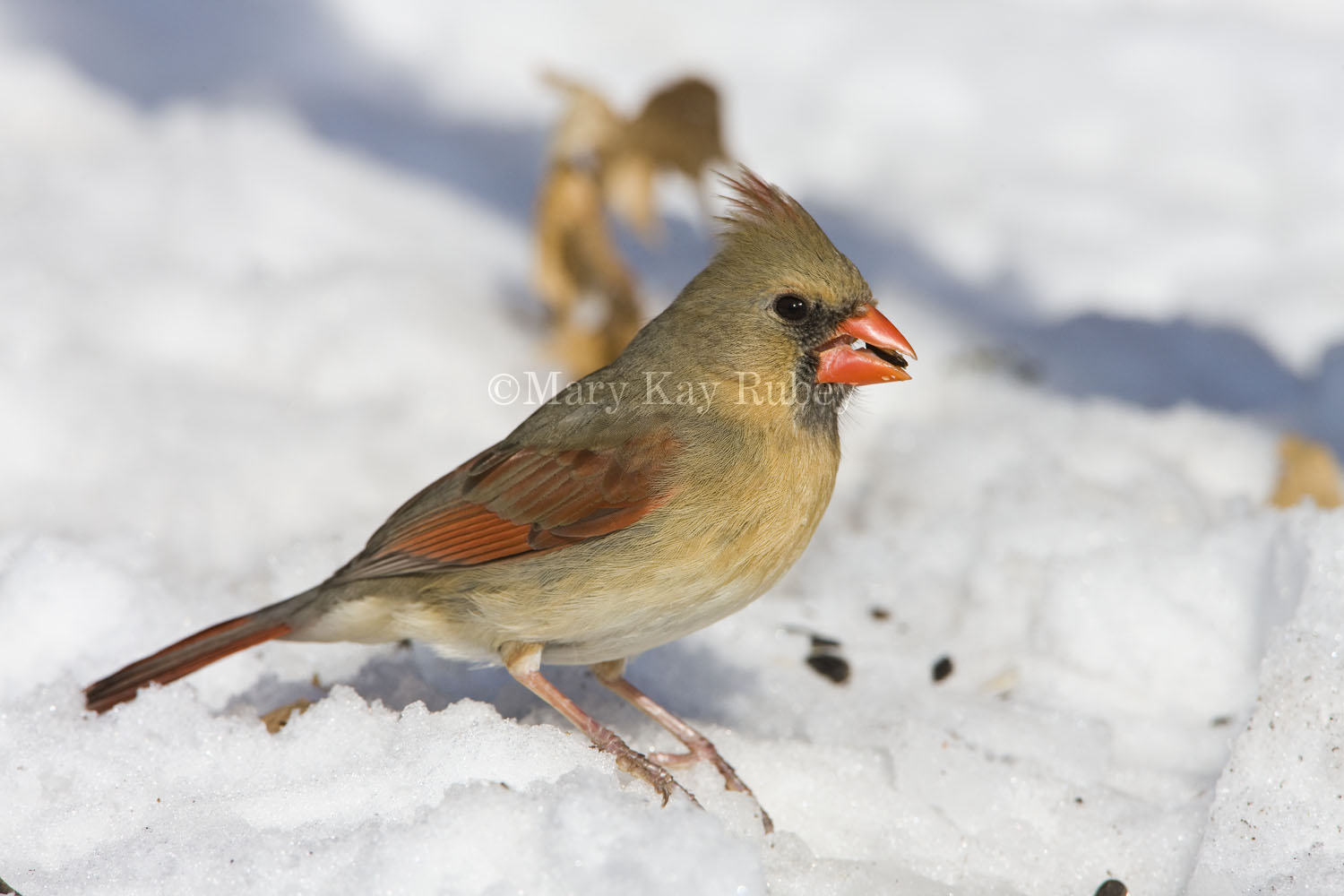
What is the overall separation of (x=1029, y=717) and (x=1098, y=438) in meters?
1.49

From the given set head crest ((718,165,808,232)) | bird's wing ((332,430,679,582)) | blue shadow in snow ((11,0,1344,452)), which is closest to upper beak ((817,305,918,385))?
head crest ((718,165,808,232))

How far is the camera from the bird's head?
2658 mm

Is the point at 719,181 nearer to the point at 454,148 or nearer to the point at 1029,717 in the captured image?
the point at 1029,717

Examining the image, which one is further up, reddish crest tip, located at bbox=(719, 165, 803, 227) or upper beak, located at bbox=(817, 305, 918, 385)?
reddish crest tip, located at bbox=(719, 165, 803, 227)

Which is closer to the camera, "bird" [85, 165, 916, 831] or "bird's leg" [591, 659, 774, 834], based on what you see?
"bird" [85, 165, 916, 831]

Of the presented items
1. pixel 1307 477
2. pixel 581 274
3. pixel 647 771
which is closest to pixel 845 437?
pixel 581 274

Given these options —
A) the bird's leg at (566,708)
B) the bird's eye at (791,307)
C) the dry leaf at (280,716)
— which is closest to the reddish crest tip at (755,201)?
the bird's eye at (791,307)

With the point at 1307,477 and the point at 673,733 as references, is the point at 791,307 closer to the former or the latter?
the point at 673,733

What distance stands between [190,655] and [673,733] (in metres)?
1.00

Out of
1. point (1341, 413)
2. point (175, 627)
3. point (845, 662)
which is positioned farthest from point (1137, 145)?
point (175, 627)

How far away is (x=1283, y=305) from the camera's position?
4.86 meters

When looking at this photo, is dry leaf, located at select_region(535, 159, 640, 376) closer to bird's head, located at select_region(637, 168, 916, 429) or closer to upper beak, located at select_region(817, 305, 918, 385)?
bird's head, located at select_region(637, 168, 916, 429)

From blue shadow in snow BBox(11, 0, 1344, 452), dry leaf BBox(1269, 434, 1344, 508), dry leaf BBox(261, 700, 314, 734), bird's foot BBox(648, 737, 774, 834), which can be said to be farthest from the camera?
blue shadow in snow BBox(11, 0, 1344, 452)

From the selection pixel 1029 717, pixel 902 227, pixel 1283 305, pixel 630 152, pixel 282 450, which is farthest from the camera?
pixel 902 227
